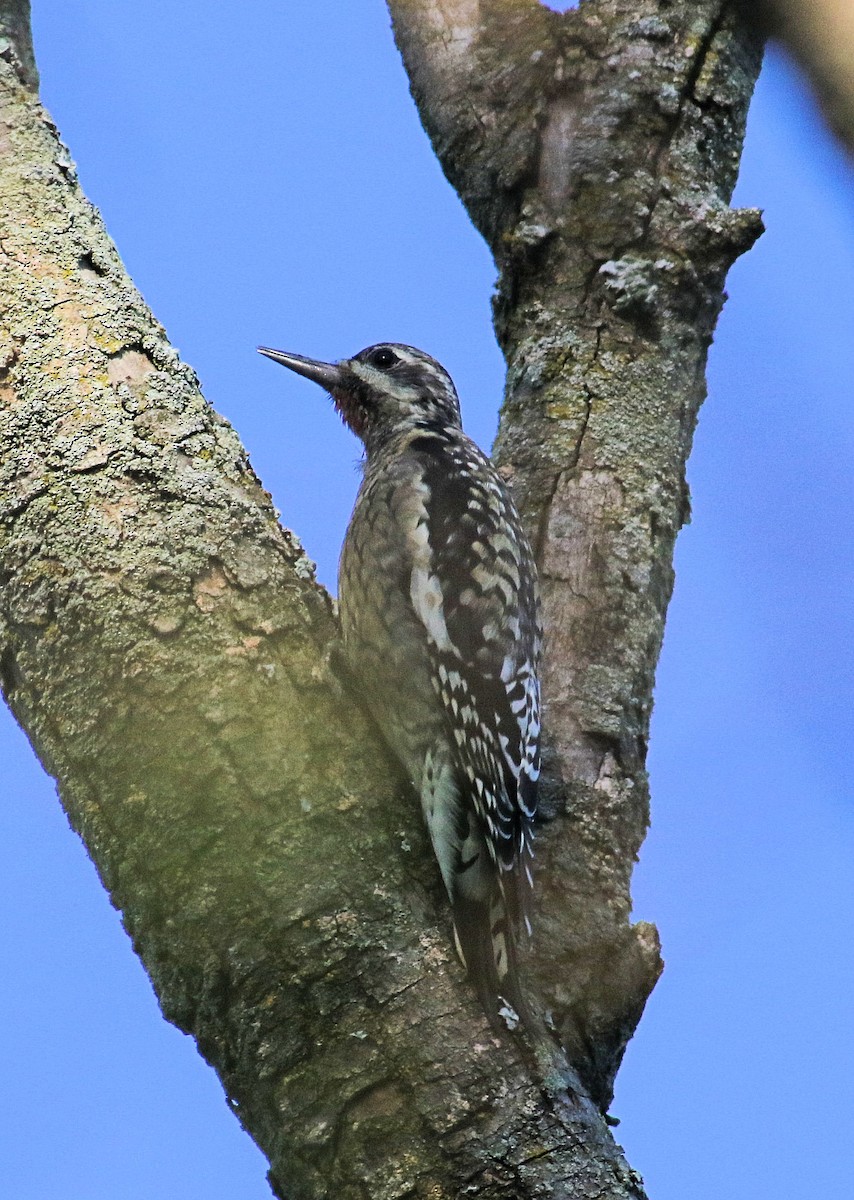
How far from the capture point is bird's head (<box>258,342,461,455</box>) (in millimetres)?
5070

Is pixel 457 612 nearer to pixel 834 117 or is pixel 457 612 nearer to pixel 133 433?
pixel 133 433

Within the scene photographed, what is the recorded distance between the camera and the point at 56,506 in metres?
2.65

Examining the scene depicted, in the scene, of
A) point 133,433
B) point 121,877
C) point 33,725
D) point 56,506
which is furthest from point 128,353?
Answer: point 121,877

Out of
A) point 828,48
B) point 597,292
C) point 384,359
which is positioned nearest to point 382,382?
point 384,359

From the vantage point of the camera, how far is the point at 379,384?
5.11 m

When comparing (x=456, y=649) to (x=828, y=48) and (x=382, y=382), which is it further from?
(x=828, y=48)

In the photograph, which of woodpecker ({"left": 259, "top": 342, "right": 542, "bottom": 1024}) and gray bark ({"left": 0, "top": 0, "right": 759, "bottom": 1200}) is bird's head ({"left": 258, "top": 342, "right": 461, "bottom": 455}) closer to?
woodpecker ({"left": 259, "top": 342, "right": 542, "bottom": 1024})

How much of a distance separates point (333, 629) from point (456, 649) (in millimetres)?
853

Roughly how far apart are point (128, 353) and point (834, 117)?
1.96 m

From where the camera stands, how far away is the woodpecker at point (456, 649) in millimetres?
2824

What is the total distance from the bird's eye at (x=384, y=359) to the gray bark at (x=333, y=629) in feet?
3.99

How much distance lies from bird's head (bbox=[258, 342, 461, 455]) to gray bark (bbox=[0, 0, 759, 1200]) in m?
1.20

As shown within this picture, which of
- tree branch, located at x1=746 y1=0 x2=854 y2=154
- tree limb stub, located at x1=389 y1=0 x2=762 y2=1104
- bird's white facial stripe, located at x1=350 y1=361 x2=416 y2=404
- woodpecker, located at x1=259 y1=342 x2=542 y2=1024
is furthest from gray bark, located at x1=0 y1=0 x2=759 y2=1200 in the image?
tree branch, located at x1=746 y1=0 x2=854 y2=154

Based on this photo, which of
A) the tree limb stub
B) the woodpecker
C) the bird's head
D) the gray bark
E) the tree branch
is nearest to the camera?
the tree branch
